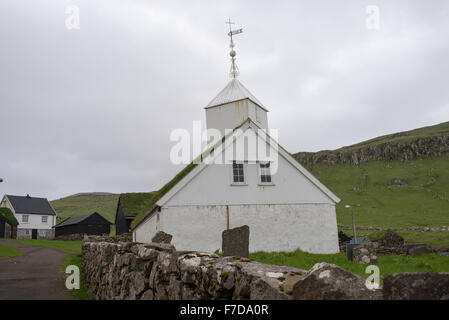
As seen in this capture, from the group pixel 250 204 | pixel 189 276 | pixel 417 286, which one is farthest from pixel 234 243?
pixel 417 286

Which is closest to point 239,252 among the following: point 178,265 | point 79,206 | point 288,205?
point 288,205

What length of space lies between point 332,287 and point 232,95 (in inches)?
917

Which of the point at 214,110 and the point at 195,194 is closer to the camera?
the point at 195,194

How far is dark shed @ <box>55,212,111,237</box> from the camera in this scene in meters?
64.9

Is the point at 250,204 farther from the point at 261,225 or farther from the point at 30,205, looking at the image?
the point at 30,205

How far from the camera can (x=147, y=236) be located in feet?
66.0

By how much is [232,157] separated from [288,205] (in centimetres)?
397

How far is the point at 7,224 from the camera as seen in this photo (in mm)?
60125

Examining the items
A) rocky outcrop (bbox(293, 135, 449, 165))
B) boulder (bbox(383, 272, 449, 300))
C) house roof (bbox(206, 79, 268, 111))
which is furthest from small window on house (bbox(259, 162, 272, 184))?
rocky outcrop (bbox(293, 135, 449, 165))

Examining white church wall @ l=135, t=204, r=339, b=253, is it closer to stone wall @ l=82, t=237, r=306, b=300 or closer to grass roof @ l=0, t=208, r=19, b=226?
Result: stone wall @ l=82, t=237, r=306, b=300

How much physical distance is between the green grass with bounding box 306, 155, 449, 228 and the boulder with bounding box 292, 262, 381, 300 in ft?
156

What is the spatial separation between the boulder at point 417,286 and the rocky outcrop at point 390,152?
292ft
